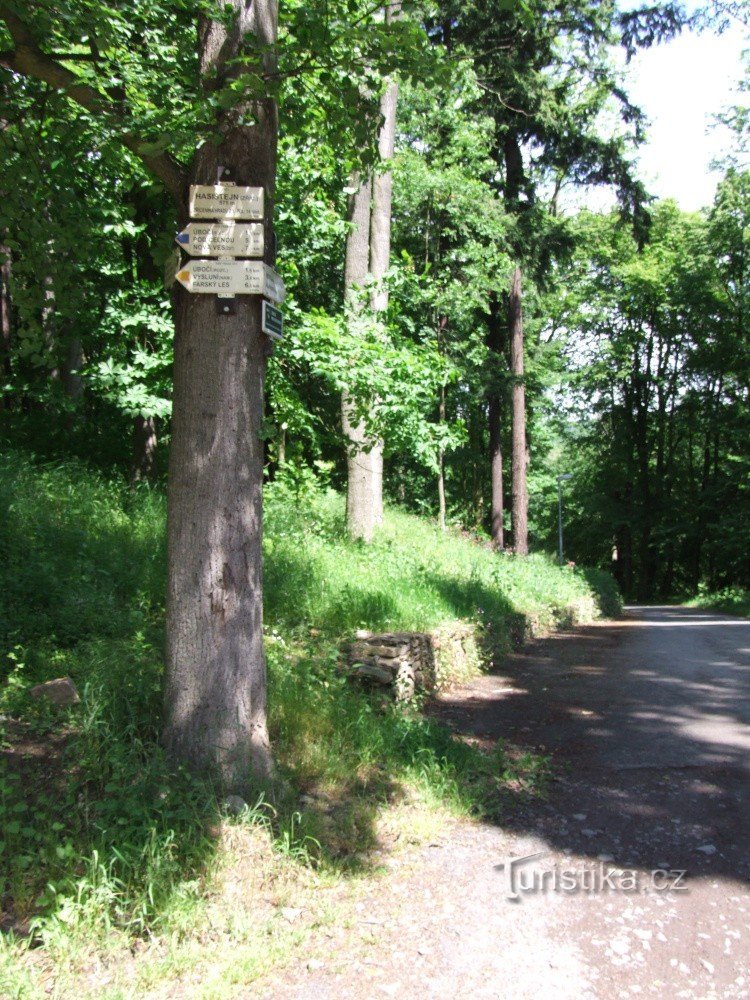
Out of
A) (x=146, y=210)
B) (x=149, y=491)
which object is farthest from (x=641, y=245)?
(x=149, y=491)

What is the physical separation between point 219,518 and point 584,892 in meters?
2.72

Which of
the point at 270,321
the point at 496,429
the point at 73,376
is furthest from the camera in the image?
the point at 496,429

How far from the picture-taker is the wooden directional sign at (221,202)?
14.7 ft

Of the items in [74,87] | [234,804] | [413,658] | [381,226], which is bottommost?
[234,804]

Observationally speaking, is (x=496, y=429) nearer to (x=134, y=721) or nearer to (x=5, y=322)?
(x=5, y=322)

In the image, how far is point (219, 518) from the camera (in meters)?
4.41

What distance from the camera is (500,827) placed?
502 centimetres

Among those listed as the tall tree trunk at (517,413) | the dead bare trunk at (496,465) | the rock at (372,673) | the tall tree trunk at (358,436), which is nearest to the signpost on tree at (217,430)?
the rock at (372,673)

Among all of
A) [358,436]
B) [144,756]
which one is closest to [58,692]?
[144,756]

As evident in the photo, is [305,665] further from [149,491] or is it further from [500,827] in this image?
[149,491]

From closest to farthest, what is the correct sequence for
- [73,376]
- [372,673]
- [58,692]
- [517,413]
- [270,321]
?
Result: [270,321]
[58,692]
[372,673]
[73,376]
[517,413]

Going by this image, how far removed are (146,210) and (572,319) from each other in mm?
33743

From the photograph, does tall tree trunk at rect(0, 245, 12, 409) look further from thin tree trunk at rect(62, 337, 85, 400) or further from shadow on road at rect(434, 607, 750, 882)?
shadow on road at rect(434, 607, 750, 882)

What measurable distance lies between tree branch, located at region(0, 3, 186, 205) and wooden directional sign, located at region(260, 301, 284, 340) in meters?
0.79
